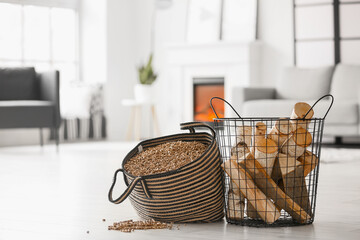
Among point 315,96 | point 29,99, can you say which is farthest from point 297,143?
point 29,99

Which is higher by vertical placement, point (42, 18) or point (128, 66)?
point (42, 18)

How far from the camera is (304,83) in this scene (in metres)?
6.11

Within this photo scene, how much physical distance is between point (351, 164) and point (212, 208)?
243 centimetres

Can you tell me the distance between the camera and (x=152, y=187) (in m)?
1.95

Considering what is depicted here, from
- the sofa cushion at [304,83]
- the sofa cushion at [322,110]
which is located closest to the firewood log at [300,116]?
the sofa cushion at [322,110]

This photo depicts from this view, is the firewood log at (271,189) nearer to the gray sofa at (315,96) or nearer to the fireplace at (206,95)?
the gray sofa at (315,96)

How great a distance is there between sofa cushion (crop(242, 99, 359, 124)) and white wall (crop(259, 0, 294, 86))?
1.02 metres

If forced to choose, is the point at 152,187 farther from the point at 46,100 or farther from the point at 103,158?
the point at 46,100

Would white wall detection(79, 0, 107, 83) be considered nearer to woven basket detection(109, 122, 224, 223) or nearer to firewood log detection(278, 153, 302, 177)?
woven basket detection(109, 122, 224, 223)

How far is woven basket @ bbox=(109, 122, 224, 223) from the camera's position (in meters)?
1.93

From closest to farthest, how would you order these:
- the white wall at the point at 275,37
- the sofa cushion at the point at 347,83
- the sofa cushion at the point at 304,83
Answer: the sofa cushion at the point at 347,83, the sofa cushion at the point at 304,83, the white wall at the point at 275,37

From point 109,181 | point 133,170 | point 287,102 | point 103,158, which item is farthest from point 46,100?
point 133,170

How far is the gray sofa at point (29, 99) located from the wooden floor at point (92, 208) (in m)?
1.33

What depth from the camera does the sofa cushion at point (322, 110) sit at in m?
5.28
